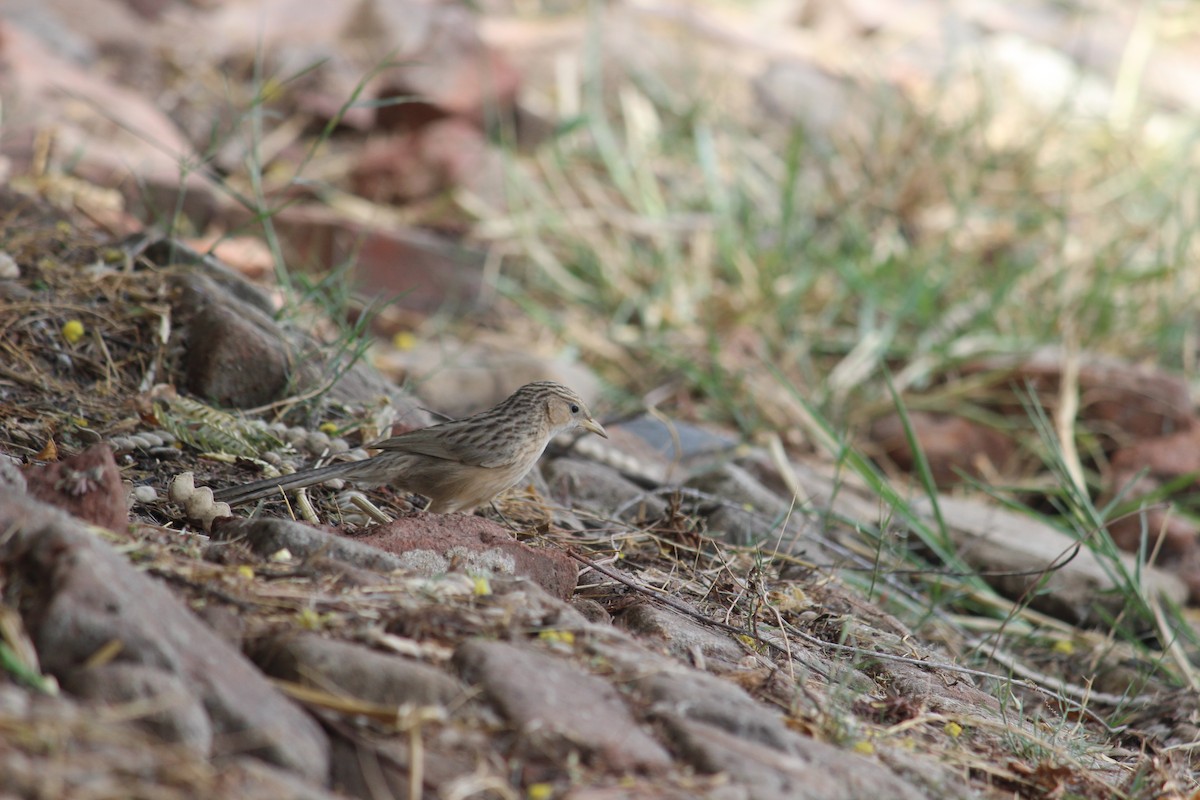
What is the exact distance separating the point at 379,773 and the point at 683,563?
6.33 feet

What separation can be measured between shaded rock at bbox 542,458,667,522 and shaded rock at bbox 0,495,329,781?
2340mm

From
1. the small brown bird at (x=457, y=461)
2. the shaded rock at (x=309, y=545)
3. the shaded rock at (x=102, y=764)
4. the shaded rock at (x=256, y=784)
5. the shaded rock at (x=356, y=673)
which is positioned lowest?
the small brown bird at (x=457, y=461)

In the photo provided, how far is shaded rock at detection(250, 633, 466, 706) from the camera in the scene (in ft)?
8.01

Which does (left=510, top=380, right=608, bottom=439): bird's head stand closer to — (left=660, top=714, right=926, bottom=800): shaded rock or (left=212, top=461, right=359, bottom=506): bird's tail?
(left=212, top=461, right=359, bottom=506): bird's tail

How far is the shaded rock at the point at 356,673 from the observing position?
96.1 inches

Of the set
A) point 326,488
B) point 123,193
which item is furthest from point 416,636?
point 123,193

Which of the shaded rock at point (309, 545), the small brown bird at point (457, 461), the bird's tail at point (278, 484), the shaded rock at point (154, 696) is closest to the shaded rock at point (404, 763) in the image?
the shaded rock at point (154, 696)

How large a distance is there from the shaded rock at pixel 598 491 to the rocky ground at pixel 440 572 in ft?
0.05

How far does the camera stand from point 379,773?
89.6 inches

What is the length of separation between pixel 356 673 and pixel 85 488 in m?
0.83

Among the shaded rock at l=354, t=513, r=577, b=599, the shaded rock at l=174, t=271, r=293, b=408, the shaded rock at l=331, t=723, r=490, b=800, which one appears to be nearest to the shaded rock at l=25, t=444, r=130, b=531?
the shaded rock at l=354, t=513, r=577, b=599

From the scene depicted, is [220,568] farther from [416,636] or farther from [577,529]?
[577,529]

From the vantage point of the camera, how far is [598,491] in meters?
4.99

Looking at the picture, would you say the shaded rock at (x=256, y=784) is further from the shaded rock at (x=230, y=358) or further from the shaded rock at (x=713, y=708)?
the shaded rock at (x=230, y=358)
